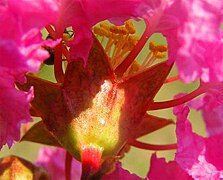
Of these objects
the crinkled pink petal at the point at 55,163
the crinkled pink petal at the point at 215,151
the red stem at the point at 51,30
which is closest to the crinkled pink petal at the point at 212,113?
the crinkled pink petal at the point at 215,151

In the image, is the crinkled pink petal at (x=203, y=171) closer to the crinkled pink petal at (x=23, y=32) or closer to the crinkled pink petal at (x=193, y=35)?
the crinkled pink petal at (x=193, y=35)

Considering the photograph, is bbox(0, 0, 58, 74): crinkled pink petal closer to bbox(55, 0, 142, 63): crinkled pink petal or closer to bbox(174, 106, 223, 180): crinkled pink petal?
bbox(55, 0, 142, 63): crinkled pink petal

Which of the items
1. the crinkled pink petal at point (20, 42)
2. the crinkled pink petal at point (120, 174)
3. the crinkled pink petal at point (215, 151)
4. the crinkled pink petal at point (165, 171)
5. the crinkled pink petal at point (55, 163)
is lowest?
the crinkled pink petal at point (55, 163)

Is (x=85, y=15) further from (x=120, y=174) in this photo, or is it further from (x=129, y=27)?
(x=120, y=174)

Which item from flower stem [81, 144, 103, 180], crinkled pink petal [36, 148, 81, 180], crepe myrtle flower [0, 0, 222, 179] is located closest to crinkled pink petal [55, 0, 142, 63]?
crepe myrtle flower [0, 0, 222, 179]

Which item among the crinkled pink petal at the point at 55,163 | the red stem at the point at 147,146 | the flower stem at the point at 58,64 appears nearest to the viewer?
the flower stem at the point at 58,64
